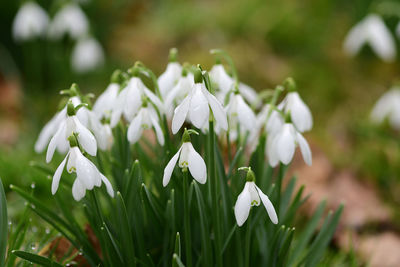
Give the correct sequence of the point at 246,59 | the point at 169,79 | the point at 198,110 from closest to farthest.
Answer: the point at 198,110, the point at 169,79, the point at 246,59

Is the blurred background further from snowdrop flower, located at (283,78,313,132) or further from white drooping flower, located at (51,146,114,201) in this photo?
white drooping flower, located at (51,146,114,201)

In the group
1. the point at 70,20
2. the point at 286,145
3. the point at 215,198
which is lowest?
the point at 215,198

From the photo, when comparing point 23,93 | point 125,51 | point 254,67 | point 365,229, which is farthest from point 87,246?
point 125,51

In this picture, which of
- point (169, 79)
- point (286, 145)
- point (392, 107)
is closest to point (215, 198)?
point (286, 145)

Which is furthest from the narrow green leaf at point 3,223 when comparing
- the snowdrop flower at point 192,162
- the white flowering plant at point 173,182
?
the snowdrop flower at point 192,162

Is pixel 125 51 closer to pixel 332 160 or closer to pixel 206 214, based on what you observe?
pixel 332 160

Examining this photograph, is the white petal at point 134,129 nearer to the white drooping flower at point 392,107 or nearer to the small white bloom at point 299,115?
the small white bloom at point 299,115

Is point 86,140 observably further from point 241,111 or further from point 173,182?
point 241,111
